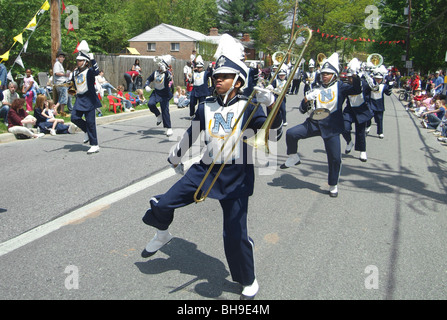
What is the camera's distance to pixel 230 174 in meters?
3.30

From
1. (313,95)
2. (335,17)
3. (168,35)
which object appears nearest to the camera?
(313,95)

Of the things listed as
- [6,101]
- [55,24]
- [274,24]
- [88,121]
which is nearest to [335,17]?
[274,24]

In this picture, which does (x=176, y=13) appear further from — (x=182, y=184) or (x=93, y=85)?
A: (x=182, y=184)

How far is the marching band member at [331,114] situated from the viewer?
6.06 m

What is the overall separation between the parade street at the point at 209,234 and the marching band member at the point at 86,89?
60 centimetres

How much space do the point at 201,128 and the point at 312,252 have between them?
1722 mm

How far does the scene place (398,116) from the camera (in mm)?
18359

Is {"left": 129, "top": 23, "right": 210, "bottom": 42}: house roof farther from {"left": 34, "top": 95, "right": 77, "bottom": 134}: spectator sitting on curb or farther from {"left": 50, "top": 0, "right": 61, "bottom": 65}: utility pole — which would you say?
{"left": 34, "top": 95, "right": 77, "bottom": 134}: spectator sitting on curb

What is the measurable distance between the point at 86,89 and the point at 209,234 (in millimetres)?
5120

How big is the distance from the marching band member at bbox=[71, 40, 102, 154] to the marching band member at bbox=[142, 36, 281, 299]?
5394mm

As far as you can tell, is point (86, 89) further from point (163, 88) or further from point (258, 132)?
point (258, 132)
